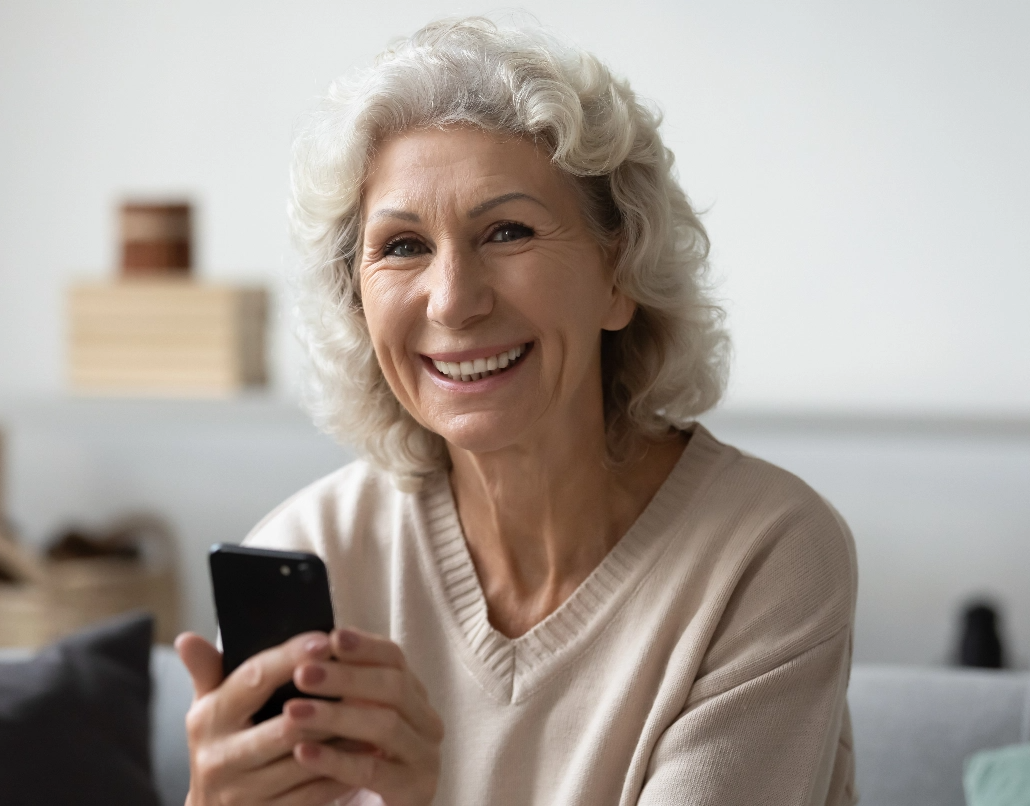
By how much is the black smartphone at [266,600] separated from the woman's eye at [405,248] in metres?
0.38

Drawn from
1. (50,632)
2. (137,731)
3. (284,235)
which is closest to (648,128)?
(137,731)

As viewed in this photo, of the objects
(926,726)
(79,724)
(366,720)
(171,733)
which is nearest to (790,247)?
(926,726)

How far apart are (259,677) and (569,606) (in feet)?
1.34

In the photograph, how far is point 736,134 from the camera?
8.64 feet

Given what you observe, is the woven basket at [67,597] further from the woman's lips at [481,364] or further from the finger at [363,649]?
the finger at [363,649]

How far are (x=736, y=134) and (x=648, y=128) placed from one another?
139 centimetres

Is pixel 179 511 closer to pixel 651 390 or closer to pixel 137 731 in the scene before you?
pixel 137 731

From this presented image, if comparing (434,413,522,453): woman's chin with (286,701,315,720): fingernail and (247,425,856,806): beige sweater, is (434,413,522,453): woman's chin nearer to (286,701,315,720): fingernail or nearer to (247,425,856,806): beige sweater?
(247,425,856,806): beige sweater

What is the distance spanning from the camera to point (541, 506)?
1.39 meters

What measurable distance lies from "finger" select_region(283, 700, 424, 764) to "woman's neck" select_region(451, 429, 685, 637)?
12.1 inches

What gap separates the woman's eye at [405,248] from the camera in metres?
1.27

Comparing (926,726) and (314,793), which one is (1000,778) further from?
(314,793)

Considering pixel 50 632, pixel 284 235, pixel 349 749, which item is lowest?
pixel 50 632

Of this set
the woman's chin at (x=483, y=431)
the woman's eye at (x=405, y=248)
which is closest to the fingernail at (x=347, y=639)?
the woman's chin at (x=483, y=431)
